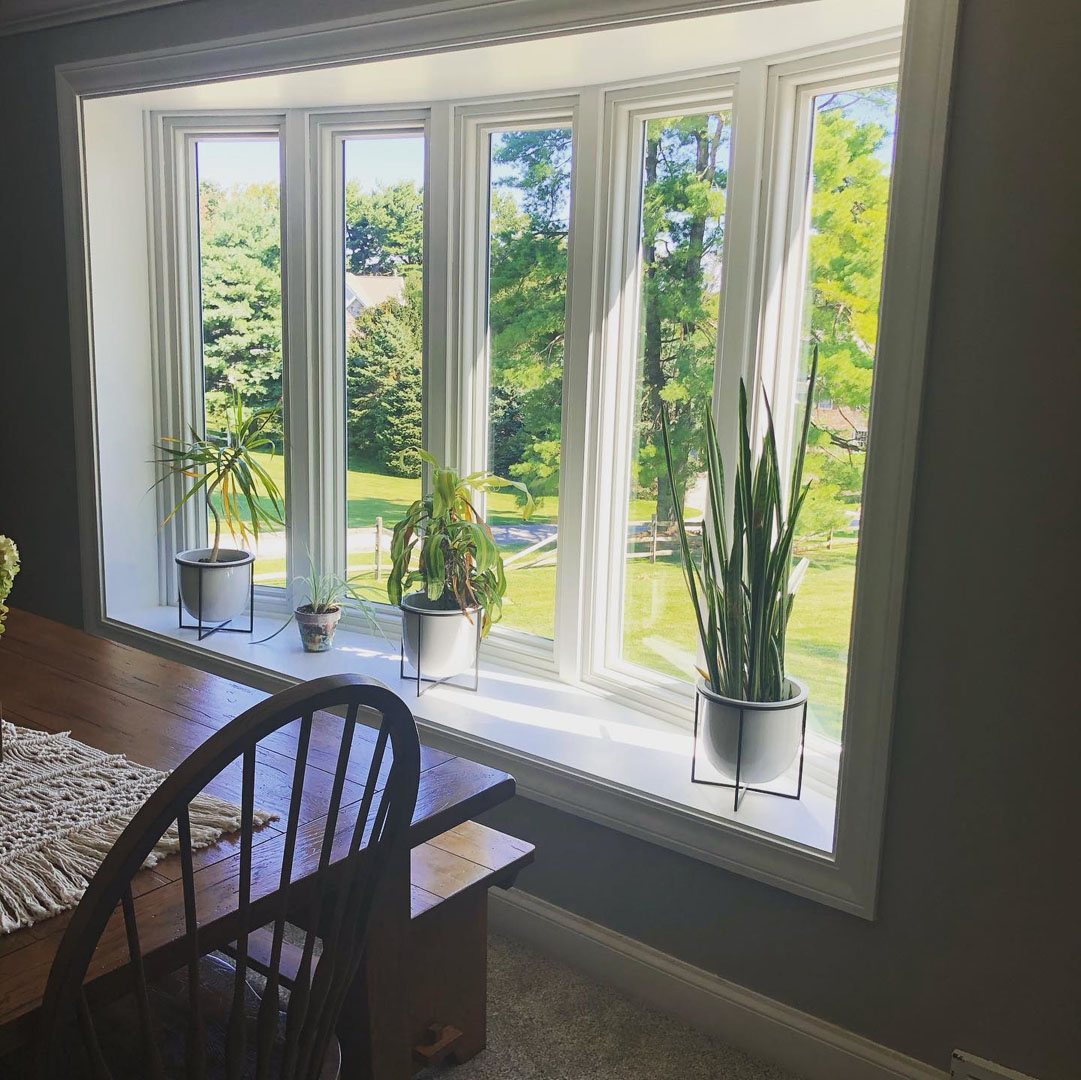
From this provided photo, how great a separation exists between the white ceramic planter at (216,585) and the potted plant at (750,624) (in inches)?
55.7

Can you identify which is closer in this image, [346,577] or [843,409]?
[843,409]

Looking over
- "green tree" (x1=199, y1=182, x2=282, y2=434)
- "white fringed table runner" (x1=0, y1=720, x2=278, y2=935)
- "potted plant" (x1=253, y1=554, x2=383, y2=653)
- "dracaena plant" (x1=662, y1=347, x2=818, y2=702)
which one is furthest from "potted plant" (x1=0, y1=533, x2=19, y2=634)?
"green tree" (x1=199, y1=182, x2=282, y2=434)

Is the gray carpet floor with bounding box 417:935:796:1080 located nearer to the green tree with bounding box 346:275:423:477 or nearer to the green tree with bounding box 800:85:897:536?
the green tree with bounding box 800:85:897:536

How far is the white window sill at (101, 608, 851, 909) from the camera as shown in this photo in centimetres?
185

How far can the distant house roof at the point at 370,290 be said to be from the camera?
8.82 feet

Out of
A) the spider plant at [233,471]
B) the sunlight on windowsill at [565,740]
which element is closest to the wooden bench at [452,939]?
the sunlight on windowsill at [565,740]

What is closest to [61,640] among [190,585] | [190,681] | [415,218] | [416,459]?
[190,681]

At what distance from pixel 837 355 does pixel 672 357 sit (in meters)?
0.39

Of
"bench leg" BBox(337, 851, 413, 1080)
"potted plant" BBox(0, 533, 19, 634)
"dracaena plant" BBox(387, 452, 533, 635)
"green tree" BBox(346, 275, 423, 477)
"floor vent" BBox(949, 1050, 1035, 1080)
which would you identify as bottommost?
"floor vent" BBox(949, 1050, 1035, 1080)

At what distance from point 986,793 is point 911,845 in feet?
0.51

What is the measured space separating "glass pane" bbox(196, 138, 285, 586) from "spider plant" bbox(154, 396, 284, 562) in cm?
3

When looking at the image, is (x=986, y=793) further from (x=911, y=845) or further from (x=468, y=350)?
(x=468, y=350)

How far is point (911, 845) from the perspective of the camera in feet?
5.48

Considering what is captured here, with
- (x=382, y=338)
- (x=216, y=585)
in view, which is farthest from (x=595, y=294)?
(x=216, y=585)
